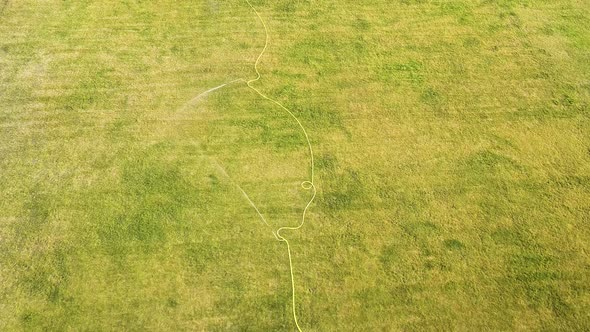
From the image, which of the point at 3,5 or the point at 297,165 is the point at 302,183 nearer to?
the point at 297,165

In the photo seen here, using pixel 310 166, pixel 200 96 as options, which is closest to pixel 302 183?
pixel 310 166

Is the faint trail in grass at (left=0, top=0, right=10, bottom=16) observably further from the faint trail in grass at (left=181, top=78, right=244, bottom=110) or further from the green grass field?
the faint trail in grass at (left=181, top=78, right=244, bottom=110)

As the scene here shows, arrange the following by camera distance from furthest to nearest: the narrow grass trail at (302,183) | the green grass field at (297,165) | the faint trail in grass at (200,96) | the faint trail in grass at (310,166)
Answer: the faint trail in grass at (200,96)
the narrow grass trail at (302,183)
the faint trail in grass at (310,166)
the green grass field at (297,165)

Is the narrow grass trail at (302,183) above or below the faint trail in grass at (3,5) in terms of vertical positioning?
below

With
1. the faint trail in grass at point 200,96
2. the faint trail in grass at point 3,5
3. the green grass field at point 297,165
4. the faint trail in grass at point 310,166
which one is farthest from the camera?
the faint trail in grass at point 3,5

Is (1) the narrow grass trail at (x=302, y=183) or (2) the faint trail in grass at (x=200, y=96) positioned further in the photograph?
(2) the faint trail in grass at (x=200, y=96)

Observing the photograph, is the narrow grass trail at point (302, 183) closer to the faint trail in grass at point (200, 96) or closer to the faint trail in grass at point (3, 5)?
the faint trail in grass at point (200, 96)

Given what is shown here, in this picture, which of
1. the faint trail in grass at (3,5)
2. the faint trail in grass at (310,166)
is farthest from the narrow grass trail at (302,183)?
the faint trail in grass at (3,5)

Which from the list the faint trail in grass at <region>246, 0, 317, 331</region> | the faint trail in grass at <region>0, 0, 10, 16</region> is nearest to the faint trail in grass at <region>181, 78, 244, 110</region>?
the faint trail in grass at <region>246, 0, 317, 331</region>

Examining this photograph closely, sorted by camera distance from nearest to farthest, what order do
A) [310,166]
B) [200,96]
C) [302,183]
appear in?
[302,183], [310,166], [200,96]

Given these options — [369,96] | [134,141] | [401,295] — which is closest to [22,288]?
[134,141]
